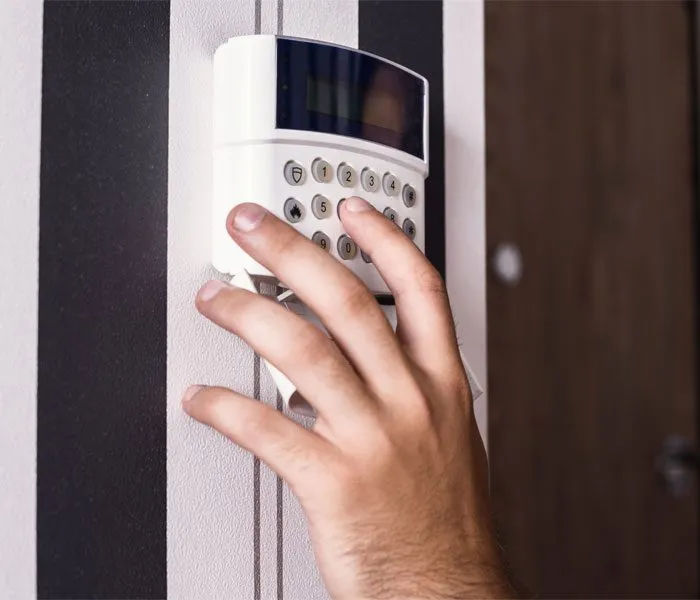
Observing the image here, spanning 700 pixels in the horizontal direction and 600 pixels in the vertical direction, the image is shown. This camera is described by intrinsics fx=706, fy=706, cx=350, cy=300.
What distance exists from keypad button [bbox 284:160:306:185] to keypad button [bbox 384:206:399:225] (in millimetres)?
91

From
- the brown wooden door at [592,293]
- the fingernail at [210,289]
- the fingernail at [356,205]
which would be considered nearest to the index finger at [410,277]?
the fingernail at [356,205]

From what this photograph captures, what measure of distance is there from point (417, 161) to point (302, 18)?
0.54 ft

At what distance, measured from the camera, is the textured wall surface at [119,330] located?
0.46 meters

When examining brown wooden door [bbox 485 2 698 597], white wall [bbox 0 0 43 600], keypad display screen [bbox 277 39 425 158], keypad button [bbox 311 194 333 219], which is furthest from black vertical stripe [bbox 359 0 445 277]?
brown wooden door [bbox 485 2 698 597]

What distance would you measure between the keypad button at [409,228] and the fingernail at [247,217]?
0.16 m

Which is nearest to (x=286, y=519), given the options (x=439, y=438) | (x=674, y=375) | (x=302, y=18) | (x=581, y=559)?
(x=439, y=438)

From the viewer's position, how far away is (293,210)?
0.52 meters

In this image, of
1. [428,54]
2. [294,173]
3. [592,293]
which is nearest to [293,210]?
[294,173]

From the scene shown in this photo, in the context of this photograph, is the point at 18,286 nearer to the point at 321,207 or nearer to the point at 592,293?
the point at 321,207

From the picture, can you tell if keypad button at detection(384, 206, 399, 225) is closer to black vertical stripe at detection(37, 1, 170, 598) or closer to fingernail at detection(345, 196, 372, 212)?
fingernail at detection(345, 196, 372, 212)

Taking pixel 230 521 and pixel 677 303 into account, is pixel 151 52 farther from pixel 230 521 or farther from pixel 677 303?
pixel 677 303

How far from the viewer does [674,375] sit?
5.12 feet

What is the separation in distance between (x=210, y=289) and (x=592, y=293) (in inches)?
47.0

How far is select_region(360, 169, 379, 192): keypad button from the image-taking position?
22.6 inches
